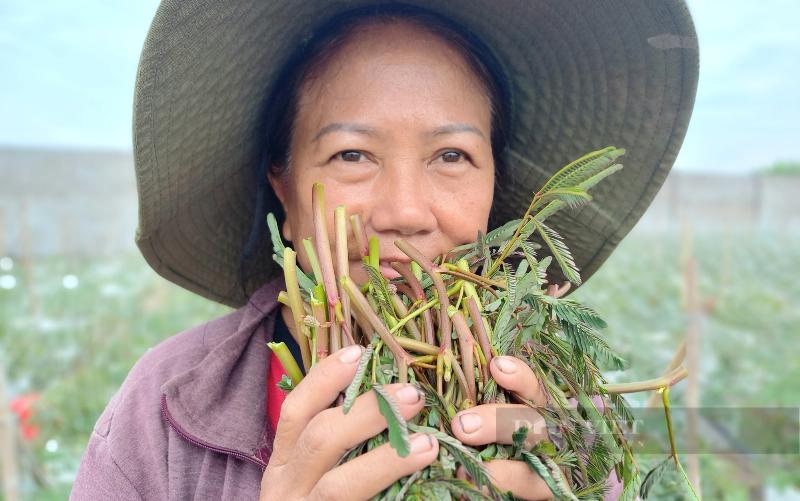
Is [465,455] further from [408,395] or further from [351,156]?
[351,156]

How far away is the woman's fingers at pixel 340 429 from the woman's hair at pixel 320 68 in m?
0.64

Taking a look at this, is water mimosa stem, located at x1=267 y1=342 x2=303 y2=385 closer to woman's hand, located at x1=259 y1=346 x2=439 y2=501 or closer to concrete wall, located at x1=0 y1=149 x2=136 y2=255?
woman's hand, located at x1=259 y1=346 x2=439 y2=501

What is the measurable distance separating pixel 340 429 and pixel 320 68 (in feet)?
2.35

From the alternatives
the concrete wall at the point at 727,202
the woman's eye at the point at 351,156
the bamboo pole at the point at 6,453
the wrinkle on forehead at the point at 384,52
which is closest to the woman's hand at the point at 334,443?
the woman's eye at the point at 351,156

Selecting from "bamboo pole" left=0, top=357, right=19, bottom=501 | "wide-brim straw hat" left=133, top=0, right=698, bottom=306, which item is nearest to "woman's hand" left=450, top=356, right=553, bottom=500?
"wide-brim straw hat" left=133, top=0, right=698, bottom=306

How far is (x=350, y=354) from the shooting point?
0.84 m

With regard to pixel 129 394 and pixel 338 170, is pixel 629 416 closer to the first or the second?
pixel 338 170

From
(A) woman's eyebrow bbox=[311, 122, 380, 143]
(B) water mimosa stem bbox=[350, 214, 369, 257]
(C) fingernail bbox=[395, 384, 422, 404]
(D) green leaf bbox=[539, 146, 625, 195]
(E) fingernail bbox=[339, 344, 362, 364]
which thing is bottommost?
(C) fingernail bbox=[395, 384, 422, 404]

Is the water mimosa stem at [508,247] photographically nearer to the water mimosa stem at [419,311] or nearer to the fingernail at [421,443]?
the water mimosa stem at [419,311]

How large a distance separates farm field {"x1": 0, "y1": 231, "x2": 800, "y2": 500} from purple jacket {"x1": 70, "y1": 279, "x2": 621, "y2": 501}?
97cm

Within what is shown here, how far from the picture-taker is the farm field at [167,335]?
3.31 metres

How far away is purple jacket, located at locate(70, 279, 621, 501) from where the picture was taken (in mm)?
1150

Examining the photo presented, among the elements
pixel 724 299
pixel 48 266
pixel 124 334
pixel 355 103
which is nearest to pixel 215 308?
pixel 124 334

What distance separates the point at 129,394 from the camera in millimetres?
1291
